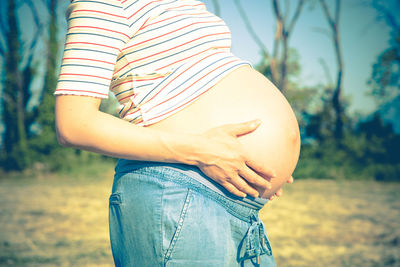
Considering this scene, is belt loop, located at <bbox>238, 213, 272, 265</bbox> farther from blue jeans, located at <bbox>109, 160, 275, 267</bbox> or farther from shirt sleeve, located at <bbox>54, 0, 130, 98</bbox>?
shirt sleeve, located at <bbox>54, 0, 130, 98</bbox>

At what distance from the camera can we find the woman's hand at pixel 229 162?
2.98 feet

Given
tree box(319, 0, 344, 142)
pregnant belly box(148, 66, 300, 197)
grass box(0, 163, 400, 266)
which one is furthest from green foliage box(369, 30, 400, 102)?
pregnant belly box(148, 66, 300, 197)

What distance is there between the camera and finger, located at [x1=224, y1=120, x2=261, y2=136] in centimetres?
95

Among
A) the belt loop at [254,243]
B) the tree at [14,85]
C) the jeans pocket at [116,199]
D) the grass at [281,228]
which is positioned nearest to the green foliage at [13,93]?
the tree at [14,85]

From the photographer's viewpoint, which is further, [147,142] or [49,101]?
[49,101]

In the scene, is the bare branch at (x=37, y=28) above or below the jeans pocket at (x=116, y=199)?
below

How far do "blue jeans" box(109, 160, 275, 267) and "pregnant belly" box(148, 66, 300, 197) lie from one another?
0.44 ft

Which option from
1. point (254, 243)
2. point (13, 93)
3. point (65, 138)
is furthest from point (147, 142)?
point (13, 93)

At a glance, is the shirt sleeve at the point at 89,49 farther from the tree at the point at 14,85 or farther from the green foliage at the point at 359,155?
the tree at the point at 14,85

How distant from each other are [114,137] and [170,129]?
0.17m

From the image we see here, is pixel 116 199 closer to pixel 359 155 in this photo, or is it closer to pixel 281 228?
pixel 281 228

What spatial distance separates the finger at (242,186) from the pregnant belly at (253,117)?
0.21ft

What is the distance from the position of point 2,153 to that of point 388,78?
19937mm

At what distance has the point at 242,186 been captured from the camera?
95cm
